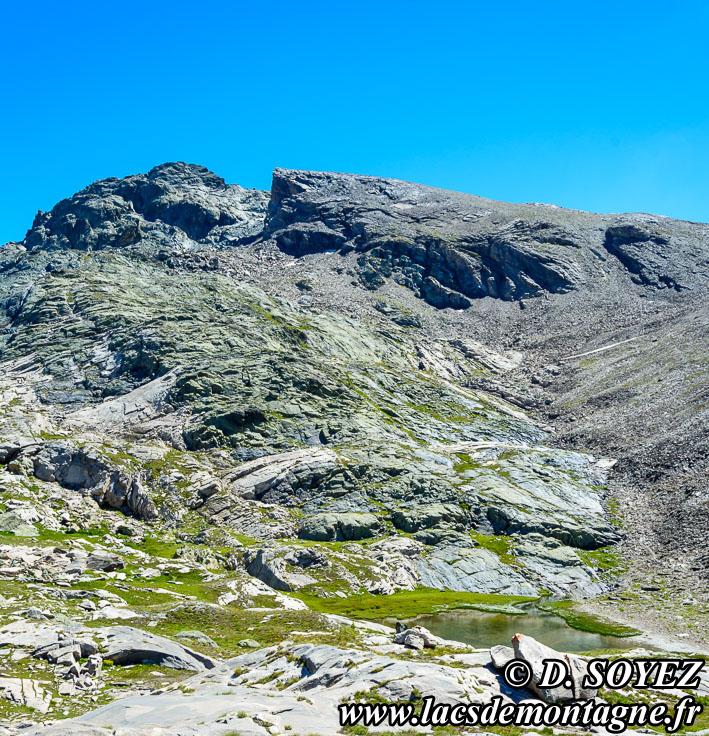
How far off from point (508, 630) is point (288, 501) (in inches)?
1872

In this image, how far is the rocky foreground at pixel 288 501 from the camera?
30.2 m

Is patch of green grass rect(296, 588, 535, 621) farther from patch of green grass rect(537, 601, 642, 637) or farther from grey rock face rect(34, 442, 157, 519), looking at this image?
grey rock face rect(34, 442, 157, 519)

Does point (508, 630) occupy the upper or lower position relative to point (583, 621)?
upper

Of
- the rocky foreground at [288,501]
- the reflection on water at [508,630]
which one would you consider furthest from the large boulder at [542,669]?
the reflection on water at [508,630]

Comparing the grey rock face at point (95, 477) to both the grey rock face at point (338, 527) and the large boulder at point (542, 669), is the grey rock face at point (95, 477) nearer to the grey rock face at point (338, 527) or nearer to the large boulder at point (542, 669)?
the grey rock face at point (338, 527)

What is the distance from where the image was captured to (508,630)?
189 ft

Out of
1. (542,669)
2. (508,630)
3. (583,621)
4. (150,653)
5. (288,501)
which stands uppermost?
(288,501)

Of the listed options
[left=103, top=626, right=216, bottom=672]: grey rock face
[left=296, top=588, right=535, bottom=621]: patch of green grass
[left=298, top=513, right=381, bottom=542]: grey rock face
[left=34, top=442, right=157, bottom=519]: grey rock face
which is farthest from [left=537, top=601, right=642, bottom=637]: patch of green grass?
[left=34, top=442, right=157, bottom=519]: grey rock face

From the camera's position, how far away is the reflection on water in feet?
172

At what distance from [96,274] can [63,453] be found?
111434 mm

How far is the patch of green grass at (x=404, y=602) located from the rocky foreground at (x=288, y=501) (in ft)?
1.90

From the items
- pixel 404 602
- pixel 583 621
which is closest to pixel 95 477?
pixel 404 602

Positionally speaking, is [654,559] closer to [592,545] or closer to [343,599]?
[592,545]

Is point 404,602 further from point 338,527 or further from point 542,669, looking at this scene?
point 542,669
